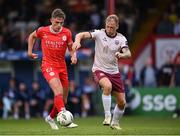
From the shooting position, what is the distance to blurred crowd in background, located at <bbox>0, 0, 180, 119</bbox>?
27.8 meters

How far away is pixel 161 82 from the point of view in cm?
2820

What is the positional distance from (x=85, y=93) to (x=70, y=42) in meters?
10.8

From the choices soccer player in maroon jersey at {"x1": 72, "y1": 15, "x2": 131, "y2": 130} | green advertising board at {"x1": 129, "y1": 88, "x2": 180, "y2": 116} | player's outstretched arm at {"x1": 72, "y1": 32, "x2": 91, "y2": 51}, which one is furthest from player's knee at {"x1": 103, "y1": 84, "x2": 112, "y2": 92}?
green advertising board at {"x1": 129, "y1": 88, "x2": 180, "y2": 116}

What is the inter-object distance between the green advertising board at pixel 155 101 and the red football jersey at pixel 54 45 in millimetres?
10423

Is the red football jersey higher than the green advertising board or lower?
higher

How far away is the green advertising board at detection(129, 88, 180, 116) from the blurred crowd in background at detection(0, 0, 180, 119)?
1.14ft

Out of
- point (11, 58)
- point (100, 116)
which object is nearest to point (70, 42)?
point (100, 116)

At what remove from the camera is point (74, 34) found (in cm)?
2933

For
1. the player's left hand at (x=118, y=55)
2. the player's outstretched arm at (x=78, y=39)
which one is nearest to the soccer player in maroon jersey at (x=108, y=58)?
the player's outstretched arm at (x=78, y=39)

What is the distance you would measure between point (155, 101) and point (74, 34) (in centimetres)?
404

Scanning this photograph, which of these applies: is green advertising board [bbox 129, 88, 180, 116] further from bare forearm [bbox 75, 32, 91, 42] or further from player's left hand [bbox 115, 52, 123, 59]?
player's left hand [bbox 115, 52, 123, 59]

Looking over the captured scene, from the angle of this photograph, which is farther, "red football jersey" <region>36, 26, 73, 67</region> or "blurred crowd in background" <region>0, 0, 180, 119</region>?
"blurred crowd in background" <region>0, 0, 180, 119</region>

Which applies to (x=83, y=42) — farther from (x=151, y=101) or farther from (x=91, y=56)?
(x=151, y=101)

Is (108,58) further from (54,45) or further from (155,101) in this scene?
(155,101)
